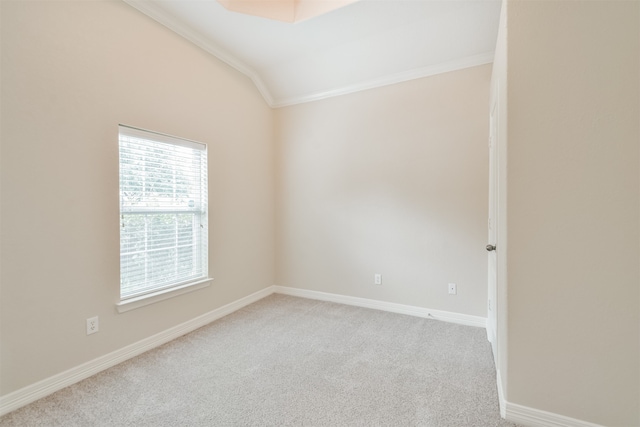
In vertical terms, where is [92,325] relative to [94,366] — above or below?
above

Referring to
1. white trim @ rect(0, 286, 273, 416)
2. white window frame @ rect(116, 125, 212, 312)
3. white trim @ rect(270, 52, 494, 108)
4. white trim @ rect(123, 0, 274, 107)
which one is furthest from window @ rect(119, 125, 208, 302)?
white trim @ rect(270, 52, 494, 108)

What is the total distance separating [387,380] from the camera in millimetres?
1972

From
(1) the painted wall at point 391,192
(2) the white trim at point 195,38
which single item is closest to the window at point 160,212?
(2) the white trim at point 195,38

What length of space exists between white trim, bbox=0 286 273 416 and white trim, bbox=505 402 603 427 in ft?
8.46

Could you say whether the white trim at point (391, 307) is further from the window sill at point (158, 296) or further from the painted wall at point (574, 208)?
the painted wall at point (574, 208)

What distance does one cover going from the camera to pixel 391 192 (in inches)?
128

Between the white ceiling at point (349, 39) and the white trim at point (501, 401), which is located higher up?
the white ceiling at point (349, 39)

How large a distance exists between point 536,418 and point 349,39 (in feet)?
10.6

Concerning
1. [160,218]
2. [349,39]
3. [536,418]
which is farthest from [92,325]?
[349,39]

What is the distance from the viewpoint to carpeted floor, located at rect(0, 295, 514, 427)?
1.63 metres

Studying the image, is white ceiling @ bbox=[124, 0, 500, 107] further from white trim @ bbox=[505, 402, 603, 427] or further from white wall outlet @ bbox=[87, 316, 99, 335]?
white trim @ bbox=[505, 402, 603, 427]

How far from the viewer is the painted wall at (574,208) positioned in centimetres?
137

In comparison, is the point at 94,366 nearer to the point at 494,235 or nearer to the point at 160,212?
the point at 160,212

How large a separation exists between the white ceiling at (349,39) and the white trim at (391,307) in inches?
97.5
